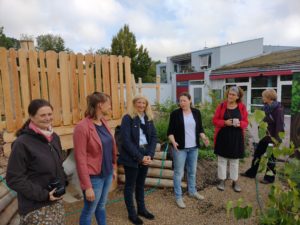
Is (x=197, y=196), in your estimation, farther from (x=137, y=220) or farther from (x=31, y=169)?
(x=31, y=169)

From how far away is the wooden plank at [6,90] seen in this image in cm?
296

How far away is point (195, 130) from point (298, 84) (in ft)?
8.85

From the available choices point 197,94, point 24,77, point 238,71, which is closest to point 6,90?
point 24,77

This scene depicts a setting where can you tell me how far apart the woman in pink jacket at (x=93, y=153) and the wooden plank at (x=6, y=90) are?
1251mm

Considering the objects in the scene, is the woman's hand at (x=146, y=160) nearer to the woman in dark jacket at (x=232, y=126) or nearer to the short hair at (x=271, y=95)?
the woman in dark jacket at (x=232, y=126)

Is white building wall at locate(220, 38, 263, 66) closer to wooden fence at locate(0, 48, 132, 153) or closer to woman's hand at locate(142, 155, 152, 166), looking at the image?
wooden fence at locate(0, 48, 132, 153)

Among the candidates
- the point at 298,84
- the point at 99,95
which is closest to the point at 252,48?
the point at 298,84

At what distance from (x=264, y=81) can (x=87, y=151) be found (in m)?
15.5

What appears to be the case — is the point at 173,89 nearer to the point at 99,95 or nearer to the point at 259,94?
the point at 259,94

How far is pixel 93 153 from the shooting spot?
2.42 m

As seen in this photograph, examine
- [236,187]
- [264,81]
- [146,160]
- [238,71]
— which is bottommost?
[236,187]

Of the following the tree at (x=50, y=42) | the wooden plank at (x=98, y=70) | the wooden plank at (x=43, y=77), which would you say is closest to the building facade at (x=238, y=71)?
the wooden plank at (x=98, y=70)

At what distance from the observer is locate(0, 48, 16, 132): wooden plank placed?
2.96 meters

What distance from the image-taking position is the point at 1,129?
303 centimetres
